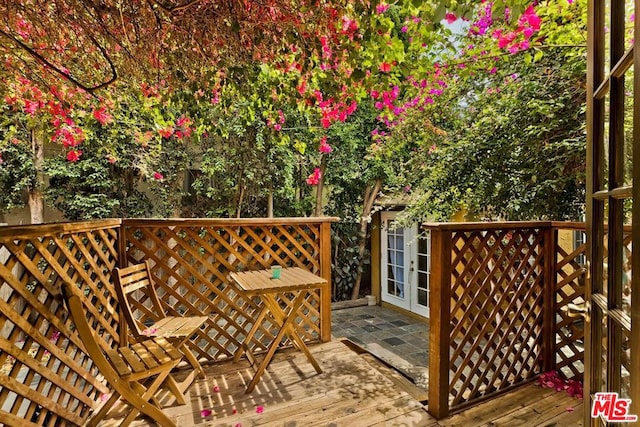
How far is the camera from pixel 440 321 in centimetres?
206

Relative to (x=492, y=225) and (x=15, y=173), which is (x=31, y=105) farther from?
(x=492, y=225)

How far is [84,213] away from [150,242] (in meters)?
3.02

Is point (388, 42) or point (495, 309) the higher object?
point (388, 42)

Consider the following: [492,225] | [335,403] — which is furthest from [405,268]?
[335,403]

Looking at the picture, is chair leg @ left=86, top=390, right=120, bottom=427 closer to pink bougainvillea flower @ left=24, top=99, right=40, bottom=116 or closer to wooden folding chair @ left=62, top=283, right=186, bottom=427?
wooden folding chair @ left=62, top=283, right=186, bottom=427

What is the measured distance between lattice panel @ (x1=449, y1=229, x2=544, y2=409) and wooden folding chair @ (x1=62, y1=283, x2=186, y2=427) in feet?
6.08

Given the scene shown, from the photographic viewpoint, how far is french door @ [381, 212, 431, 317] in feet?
20.0

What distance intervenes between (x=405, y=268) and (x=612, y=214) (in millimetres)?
5669

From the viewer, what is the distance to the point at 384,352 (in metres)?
4.62

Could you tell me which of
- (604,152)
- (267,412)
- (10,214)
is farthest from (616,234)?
(10,214)

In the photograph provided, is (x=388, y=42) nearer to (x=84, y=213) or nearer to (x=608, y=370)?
(x=608, y=370)

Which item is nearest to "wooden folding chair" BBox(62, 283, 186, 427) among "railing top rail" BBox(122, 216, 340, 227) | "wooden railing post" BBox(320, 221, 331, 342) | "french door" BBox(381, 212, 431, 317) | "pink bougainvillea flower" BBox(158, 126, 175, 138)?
"railing top rail" BBox(122, 216, 340, 227)

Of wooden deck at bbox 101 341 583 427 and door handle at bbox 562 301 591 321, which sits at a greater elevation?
door handle at bbox 562 301 591 321

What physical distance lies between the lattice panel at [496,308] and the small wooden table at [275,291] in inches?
40.9
